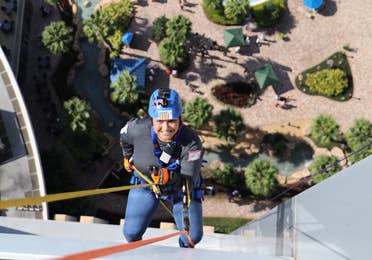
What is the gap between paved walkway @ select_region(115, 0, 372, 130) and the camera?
72.4ft

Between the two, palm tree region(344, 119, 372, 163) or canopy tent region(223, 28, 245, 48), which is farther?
canopy tent region(223, 28, 245, 48)

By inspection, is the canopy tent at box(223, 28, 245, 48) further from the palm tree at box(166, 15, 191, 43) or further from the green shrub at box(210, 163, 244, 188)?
the green shrub at box(210, 163, 244, 188)

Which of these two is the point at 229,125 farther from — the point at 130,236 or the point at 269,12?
the point at 130,236

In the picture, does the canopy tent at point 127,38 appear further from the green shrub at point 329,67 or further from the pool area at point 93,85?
the green shrub at point 329,67

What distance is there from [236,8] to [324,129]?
7.64 meters

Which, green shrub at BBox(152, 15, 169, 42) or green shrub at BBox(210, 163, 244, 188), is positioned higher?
green shrub at BBox(152, 15, 169, 42)

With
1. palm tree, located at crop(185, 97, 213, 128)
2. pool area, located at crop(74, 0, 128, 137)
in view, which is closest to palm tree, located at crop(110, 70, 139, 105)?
pool area, located at crop(74, 0, 128, 137)

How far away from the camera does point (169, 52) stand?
839 inches

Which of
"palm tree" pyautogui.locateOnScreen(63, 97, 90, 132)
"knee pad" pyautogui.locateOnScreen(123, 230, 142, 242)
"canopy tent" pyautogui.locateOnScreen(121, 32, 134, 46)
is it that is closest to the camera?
"knee pad" pyautogui.locateOnScreen(123, 230, 142, 242)

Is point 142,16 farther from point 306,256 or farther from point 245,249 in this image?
point 306,256

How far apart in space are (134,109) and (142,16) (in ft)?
17.2

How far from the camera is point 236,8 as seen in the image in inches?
859

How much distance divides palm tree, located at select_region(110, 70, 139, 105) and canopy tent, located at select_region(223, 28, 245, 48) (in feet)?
17.4

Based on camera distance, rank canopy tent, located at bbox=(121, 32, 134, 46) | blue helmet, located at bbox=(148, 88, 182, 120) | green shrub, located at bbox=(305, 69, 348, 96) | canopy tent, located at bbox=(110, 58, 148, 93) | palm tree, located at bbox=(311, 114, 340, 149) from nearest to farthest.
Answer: blue helmet, located at bbox=(148, 88, 182, 120) < palm tree, located at bbox=(311, 114, 340, 149) < canopy tent, located at bbox=(110, 58, 148, 93) < green shrub, located at bbox=(305, 69, 348, 96) < canopy tent, located at bbox=(121, 32, 134, 46)
